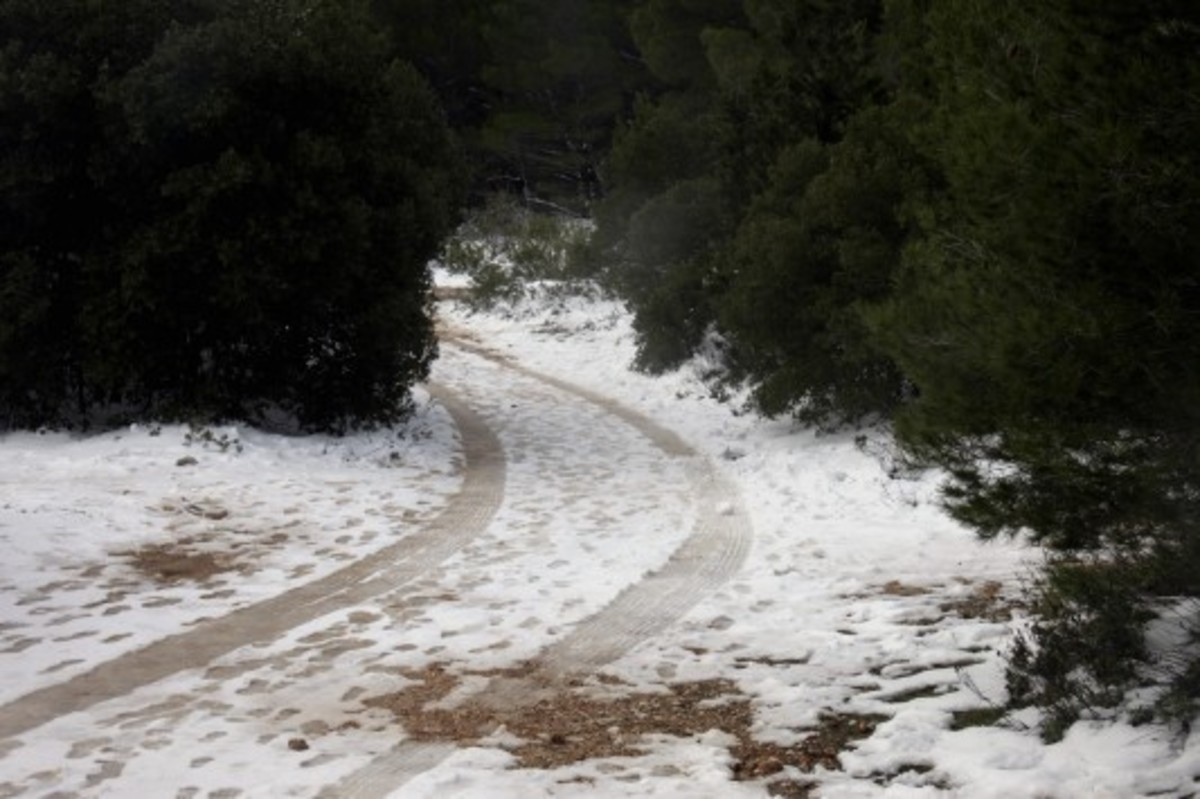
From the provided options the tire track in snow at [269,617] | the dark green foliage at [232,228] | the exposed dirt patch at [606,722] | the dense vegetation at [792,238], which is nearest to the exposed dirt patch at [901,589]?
the dense vegetation at [792,238]

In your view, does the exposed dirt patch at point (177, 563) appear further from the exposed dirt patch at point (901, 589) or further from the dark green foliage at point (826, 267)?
the dark green foliage at point (826, 267)

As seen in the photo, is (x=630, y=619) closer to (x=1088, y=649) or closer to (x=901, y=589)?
(x=901, y=589)

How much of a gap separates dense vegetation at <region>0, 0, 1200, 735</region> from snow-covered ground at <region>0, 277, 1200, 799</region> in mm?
720

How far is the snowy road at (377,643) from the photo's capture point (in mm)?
5277

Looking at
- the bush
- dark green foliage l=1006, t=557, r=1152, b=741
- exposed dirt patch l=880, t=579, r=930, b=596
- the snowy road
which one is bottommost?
the snowy road

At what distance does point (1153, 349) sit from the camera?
174 inches

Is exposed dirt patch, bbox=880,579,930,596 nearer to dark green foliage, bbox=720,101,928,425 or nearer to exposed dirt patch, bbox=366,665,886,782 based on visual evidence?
exposed dirt patch, bbox=366,665,886,782

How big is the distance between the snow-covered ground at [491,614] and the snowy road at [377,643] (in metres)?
0.03

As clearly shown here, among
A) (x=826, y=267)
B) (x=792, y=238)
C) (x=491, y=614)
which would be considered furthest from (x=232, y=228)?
(x=491, y=614)

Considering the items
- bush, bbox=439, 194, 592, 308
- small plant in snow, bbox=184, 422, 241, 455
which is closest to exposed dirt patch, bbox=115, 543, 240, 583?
small plant in snow, bbox=184, 422, 241, 455

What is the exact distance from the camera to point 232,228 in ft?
45.2

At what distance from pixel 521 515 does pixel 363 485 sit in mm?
2277

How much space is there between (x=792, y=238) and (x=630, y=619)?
708 centimetres

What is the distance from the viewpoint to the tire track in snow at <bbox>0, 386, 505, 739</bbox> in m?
6.18
